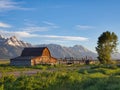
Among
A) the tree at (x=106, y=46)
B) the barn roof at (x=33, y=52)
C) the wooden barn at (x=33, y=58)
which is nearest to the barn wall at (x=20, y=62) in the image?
the wooden barn at (x=33, y=58)

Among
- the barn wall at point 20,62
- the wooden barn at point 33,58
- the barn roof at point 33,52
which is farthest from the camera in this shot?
the barn roof at point 33,52

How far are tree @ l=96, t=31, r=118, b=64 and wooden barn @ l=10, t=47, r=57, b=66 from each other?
590 inches

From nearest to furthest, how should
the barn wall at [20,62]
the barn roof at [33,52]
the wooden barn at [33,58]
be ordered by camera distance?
the barn wall at [20,62] → the wooden barn at [33,58] → the barn roof at [33,52]

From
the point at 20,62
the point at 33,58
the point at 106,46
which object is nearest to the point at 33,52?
→ the point at 33,58

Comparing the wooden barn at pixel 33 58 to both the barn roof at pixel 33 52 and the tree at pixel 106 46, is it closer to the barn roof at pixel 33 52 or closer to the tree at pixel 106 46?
the barn roof at pixel 33 52

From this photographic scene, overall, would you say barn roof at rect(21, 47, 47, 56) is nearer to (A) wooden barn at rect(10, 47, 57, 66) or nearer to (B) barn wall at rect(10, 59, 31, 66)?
(A) wooden barn at rect(10, 47, 57, 66)

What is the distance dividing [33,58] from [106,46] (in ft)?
62.9

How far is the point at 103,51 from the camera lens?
89250 millimetres

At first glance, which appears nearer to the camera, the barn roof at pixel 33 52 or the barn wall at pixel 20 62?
the barn wall at pixel 20 62

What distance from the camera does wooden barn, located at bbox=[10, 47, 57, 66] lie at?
88062 mm

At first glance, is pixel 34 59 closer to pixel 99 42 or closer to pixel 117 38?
pixel 99 42

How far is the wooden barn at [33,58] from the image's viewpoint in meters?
88.1

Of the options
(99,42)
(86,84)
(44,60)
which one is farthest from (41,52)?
(86,84)

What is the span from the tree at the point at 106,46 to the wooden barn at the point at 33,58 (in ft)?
49.2
